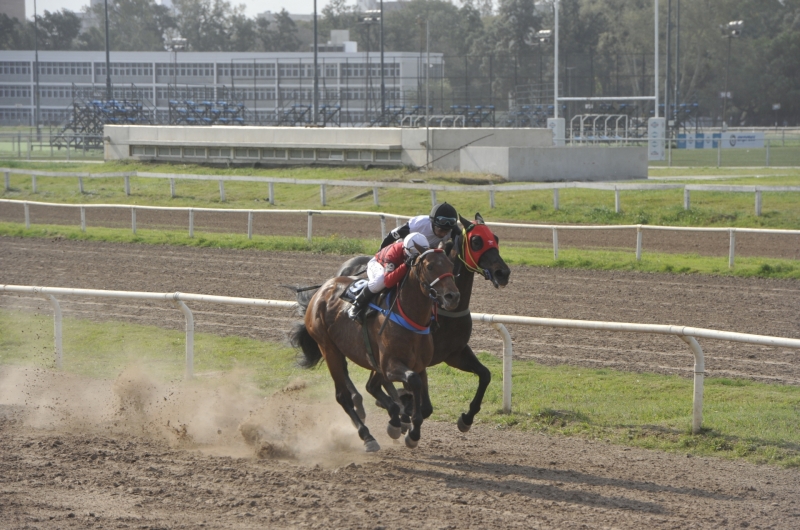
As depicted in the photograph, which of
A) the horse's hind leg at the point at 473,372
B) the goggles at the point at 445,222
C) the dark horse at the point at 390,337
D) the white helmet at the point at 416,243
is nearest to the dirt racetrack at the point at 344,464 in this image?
the horse's hind leg at the point at 473,372

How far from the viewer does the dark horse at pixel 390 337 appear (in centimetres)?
568

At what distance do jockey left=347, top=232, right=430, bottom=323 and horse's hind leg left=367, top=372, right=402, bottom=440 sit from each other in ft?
1.96

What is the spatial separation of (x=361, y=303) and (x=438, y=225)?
75 centimetres

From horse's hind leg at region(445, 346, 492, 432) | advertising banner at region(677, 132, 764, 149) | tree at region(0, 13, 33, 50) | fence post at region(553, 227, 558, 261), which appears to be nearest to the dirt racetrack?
horse's hind leg at region(445, 346, 492, 432)

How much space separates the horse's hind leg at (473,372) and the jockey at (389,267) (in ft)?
2.52

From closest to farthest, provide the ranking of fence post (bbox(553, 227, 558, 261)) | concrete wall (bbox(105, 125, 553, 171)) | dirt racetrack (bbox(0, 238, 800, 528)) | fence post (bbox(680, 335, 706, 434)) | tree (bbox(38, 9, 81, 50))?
dirt racetrack (bbox(0, 238, 800, 528)), fence post (bbox(680, 335, 706, 434)), fence post (bbox(553, 227, 558, 261)), concrete wall (bbox(105, 125, 553, 171)), tree (bbox(38, 9, 81, 50))

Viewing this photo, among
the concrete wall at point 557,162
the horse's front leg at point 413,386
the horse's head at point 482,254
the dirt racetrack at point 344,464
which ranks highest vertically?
the concrete wall at point 557,162

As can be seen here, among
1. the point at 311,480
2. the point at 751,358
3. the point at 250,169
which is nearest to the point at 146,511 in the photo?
the point at 311,480

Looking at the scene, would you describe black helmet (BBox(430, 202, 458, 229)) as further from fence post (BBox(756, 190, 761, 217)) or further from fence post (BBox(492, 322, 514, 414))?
fence post (BBox(756, 190, 761, 217))

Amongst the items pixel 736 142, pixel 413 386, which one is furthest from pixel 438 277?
pixel 736 142

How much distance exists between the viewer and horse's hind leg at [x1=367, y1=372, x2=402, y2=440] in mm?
6203

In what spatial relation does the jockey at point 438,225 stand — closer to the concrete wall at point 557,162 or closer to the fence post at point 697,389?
the fence post at point 697,389

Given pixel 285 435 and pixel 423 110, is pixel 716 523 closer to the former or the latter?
pixel 285 435

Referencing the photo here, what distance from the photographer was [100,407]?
25.0ft
